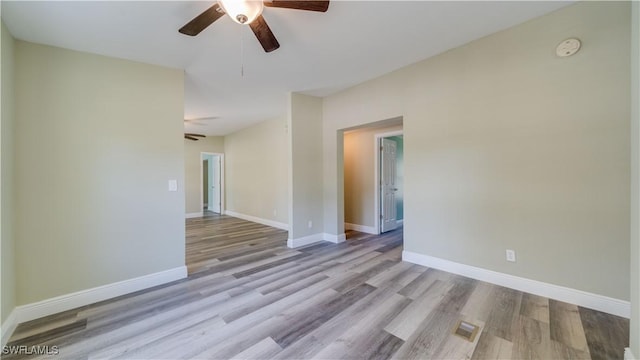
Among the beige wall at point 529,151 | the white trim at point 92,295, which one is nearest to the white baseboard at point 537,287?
the beige wall at point 529,151

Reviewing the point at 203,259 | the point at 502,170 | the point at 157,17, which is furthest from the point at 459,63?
the point at 203,259

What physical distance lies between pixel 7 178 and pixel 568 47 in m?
5.10

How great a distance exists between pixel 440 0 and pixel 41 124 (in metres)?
3.85

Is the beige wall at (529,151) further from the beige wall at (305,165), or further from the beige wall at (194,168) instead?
the beige wall at (194,168)

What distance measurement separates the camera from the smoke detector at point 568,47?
2.16 m

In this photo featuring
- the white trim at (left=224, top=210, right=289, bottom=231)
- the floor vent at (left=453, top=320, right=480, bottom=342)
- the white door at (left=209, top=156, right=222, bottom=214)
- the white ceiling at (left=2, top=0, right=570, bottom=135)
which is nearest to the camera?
the floor vent at (left=453, top=320, right=480, bottom=342)

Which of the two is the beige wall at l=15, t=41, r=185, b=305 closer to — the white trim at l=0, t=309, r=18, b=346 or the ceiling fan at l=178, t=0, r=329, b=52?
the white trim at l=0, t=309, r=18, b=346

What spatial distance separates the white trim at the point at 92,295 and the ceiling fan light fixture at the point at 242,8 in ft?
9.36

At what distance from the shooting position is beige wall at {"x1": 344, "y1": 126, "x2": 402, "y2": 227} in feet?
17.0

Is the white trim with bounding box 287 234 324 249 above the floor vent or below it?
above

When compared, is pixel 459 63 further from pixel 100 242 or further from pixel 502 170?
pixel 100 242

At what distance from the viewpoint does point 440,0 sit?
2035 millimetres

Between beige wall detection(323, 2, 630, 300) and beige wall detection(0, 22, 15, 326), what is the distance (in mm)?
4081

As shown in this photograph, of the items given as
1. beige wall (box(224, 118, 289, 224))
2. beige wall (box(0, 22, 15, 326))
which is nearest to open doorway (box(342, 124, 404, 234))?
beige wall (box(224, 118, 289, 224))
